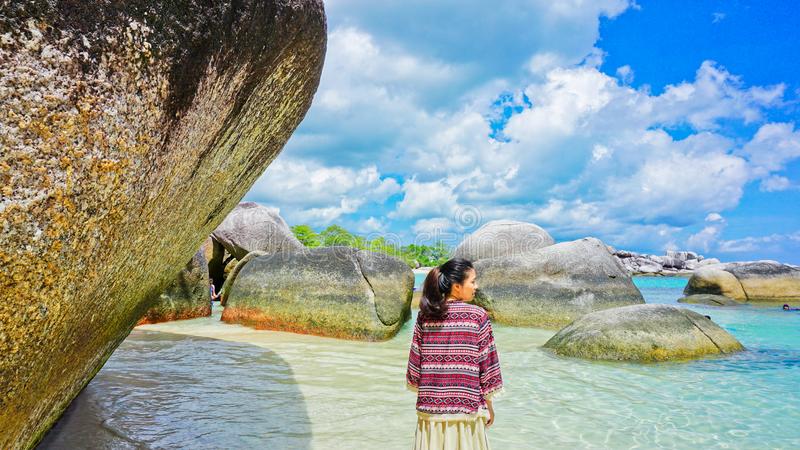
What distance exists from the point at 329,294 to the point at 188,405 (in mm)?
4050

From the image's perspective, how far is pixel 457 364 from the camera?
278 centimetres

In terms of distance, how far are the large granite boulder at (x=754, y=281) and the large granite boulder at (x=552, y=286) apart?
382 inches

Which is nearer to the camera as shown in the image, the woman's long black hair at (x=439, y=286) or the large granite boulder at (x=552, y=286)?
the woman's long black hair at (x=439, y=286)

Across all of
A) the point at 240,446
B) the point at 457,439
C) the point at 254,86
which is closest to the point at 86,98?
the point at 254,86

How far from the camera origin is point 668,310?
7.07 meters

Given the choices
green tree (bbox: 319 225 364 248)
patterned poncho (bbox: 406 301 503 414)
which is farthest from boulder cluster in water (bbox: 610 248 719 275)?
patterned poncho (bbox: 406 301 503 414)

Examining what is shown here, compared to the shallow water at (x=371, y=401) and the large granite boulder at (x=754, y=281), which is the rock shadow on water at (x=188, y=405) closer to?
the shallow water at (x=371, y=401)

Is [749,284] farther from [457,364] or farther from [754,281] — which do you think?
[457,364]

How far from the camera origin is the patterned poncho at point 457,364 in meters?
2.76

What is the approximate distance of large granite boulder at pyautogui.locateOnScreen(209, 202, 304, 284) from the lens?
15.3m

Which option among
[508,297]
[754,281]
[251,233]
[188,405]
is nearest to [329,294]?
[508,297]

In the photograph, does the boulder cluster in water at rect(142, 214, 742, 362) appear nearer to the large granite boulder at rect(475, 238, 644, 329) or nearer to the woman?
the large granite boulder at rect(475, 238, 644, 329)

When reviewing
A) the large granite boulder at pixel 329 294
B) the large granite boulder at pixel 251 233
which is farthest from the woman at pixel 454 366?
the large granite boulder at pixel 251 233

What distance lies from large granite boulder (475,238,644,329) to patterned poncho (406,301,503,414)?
24.4 ft
